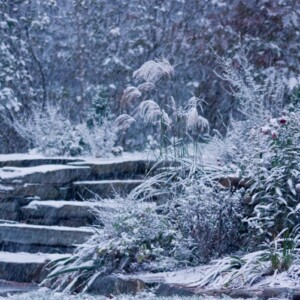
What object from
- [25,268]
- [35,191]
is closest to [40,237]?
[25,268]

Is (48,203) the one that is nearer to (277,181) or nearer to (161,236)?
(161,236)

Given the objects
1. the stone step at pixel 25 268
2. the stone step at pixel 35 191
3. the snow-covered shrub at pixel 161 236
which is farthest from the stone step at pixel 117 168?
the snow-covered shrub at pixel 161 236

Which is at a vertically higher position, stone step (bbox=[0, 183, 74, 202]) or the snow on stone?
the snow on stone

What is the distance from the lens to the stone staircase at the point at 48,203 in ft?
21.5

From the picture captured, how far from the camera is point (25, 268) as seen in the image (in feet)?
20.8

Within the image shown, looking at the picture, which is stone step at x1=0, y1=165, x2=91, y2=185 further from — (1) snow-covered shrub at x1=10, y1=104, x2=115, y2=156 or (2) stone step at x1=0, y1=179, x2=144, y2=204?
(1) snow-covered shrub at x1=10, y1=104, x2=115, y2=156

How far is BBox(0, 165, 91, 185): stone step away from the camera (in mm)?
7520

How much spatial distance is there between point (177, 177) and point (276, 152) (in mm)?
889

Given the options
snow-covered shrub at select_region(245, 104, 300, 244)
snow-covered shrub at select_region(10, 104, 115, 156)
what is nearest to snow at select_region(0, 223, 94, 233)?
snow-covered shrub at select_region(245, 104, 300, 244)

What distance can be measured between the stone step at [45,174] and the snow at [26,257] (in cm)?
90

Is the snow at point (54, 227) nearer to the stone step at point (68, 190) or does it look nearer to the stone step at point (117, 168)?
the stone step at point (68, 190)

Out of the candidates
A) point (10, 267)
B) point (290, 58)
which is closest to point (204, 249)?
point (10, 267)

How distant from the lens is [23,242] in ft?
A: 22.9

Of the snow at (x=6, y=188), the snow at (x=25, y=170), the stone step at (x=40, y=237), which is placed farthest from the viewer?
the snow at (x=25, y=170)
